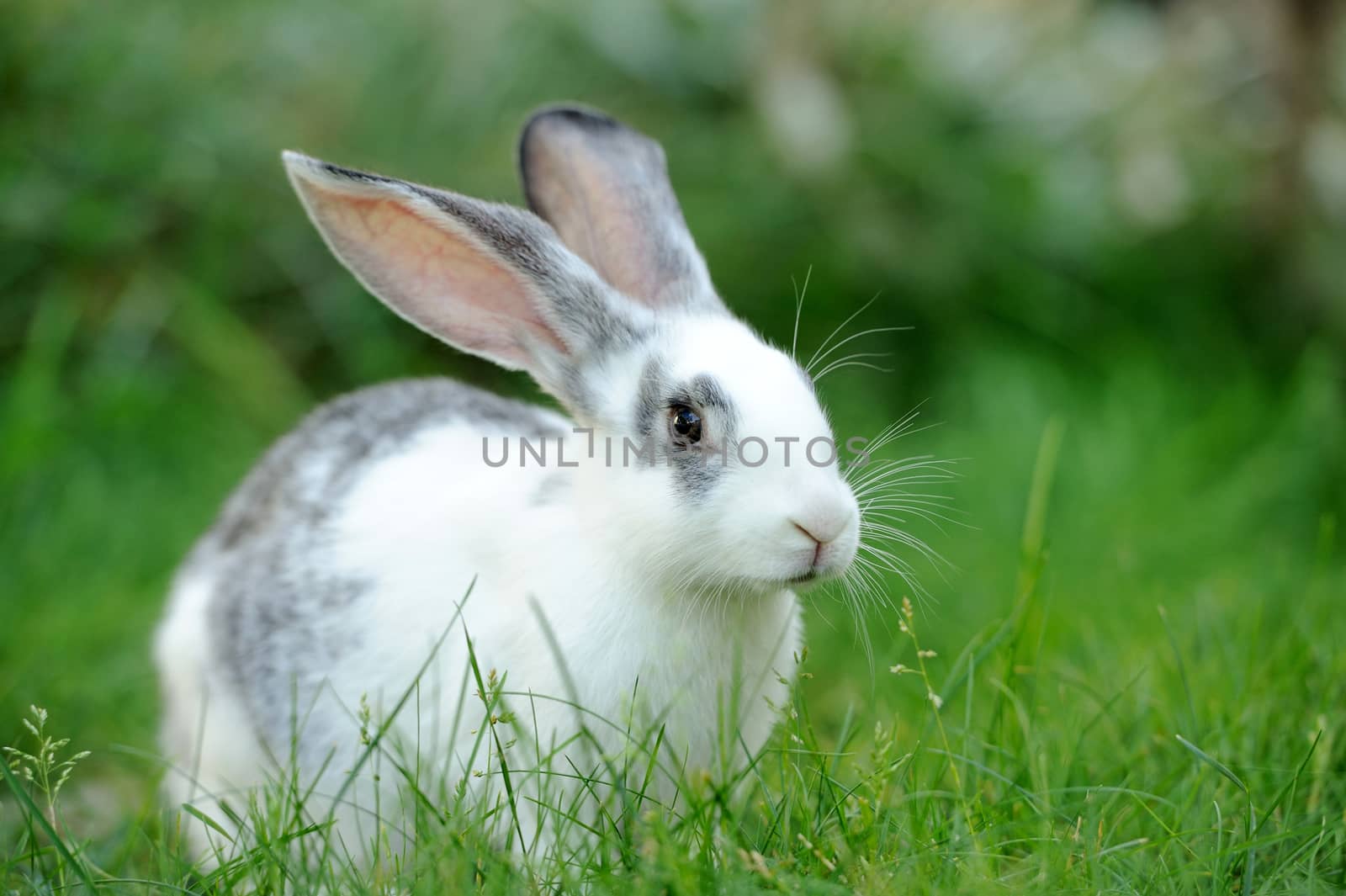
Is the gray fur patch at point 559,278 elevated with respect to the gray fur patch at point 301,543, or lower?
elevated

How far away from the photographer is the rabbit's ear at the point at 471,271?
279 cm

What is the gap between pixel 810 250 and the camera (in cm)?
639

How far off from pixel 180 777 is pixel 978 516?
3003 millimetres

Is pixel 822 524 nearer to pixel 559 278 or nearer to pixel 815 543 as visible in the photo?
pixel 815 543

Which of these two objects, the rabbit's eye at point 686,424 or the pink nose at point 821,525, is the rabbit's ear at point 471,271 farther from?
the pink nose at point 821,525

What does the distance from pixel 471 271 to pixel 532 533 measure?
25.4 inches

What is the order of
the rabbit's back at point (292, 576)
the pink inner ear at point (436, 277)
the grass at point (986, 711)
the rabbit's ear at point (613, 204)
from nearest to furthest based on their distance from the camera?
the grass at point (986, 711), the pink inner ear at point (436, 277), the rabbit's back at point (292, 576), the rabbit's ear at point (613, 204)

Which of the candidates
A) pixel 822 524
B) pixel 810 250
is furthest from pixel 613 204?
pixel 810 250

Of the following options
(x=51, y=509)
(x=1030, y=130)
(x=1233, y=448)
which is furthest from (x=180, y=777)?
(x=1030, y=130)

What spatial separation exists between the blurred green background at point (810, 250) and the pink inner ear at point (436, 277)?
5.29ft

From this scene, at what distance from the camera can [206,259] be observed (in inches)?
236

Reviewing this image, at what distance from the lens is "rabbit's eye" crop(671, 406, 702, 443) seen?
2.67 m

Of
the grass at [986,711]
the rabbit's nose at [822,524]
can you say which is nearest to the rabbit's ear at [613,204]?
the rabbit's nose at [822,524]

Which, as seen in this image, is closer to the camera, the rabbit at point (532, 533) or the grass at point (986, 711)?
the grass at point (986, 711)
